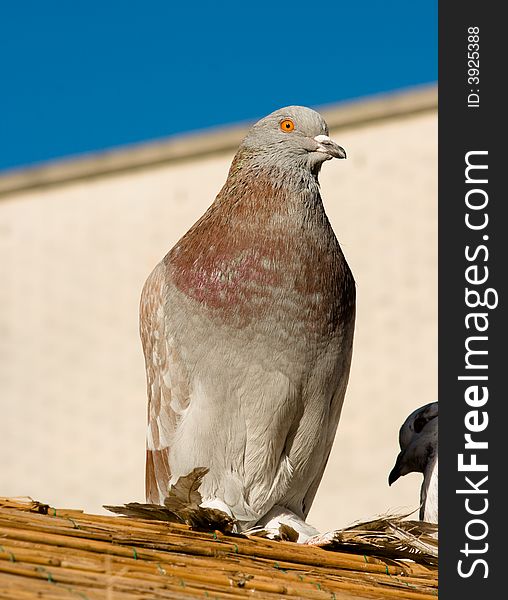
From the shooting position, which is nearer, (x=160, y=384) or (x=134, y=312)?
(x=160, y=384)

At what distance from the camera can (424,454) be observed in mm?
4926

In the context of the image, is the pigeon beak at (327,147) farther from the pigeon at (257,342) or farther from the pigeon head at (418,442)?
the pigeon head at (418,442)

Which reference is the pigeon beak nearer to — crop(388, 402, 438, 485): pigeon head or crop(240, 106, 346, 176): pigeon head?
crop(240, 106, 346, 176): pigeon head

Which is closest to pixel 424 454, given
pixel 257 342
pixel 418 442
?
pixel 418 442

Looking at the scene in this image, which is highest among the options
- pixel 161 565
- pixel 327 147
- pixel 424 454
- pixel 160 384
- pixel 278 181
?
pixel 327 147

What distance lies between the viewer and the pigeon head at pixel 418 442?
493cm

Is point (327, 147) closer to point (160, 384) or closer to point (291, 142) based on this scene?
point (291, 142)

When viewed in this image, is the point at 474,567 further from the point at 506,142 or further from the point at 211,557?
the point at 506,142

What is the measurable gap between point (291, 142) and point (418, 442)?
1.36 metres

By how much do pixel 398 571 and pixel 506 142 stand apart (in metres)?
1.46

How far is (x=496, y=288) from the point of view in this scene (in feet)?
12.6

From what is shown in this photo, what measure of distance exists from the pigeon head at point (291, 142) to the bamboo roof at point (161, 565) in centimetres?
168

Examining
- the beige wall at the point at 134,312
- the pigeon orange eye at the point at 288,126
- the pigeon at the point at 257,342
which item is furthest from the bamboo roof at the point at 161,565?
the beige wall at the point at 134,312

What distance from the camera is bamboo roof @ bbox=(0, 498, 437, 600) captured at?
2998mm
